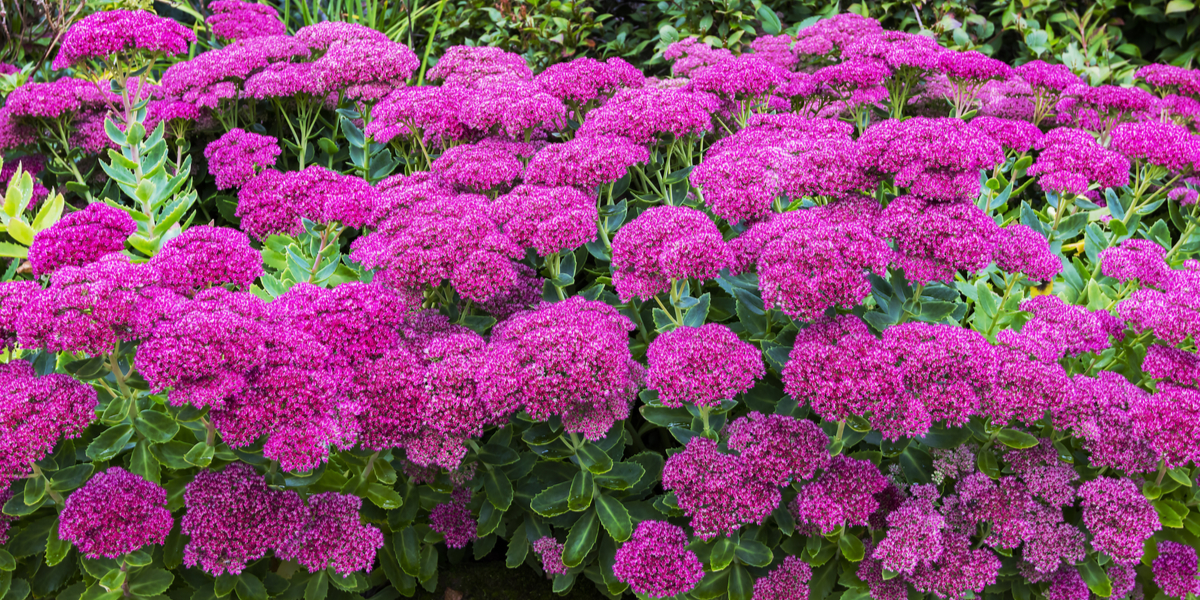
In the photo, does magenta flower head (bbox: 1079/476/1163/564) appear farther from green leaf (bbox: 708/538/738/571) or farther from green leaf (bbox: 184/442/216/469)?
green leaf (bbox: 184/442/216/469)

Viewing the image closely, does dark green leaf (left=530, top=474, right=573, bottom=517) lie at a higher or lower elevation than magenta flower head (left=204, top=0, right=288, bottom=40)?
lower

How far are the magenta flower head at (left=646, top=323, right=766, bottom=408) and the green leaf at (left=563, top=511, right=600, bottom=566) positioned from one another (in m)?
0.55

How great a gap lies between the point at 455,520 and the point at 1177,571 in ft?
6.64

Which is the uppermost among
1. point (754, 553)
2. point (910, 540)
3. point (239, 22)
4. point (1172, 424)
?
point (1172, 424)

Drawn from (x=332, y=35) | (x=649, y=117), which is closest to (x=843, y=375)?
(x=649, y=117)

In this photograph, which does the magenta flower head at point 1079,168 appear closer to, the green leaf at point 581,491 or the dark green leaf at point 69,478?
the green leaf at point 581,491

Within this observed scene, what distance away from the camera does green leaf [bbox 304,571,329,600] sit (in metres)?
2.13

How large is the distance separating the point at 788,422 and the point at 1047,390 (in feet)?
2.00

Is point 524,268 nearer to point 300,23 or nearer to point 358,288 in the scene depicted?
point 358,288

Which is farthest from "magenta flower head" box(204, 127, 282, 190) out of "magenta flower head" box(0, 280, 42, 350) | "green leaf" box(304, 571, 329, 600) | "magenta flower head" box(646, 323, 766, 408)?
"magenta flower head" box(646, 323, 766, 408)

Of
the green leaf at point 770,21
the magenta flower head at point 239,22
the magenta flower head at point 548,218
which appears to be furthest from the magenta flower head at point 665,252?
the green leaf at point 770,21

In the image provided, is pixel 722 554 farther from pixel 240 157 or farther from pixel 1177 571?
pixel 240 157

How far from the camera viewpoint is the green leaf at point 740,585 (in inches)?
82.4

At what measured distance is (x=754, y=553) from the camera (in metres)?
2.07
